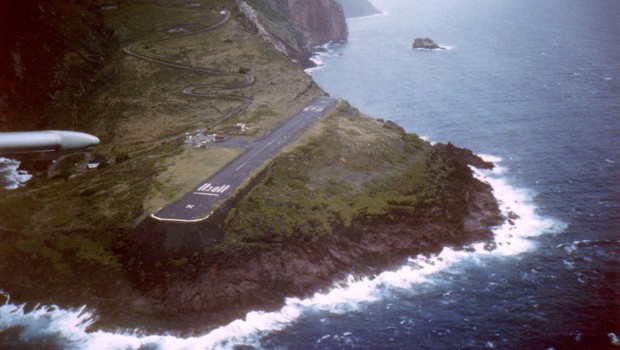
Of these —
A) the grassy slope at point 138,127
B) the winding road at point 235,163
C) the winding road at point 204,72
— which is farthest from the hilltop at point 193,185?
the winding road at point 235,163

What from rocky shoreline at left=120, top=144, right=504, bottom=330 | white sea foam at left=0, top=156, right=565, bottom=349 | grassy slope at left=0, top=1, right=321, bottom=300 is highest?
grassy slope at left=0, top=1, right=321, bottom=300

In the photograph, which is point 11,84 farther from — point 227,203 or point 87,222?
point 227,203

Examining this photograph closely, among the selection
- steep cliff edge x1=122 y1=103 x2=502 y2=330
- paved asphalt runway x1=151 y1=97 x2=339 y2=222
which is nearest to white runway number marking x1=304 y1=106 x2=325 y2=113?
paved asphalt runway x1=151 y1=97 x2=339 y2=222

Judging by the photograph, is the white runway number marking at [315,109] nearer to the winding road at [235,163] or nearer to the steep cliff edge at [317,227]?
the winding road at [235,163]

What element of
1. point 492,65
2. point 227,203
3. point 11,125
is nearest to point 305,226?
point 227,203

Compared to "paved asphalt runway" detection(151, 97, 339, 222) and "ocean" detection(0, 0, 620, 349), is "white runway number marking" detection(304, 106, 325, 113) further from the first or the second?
"ocean" detection(0, 0, 620, 349)

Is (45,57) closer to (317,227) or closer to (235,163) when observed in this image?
(235,163)
